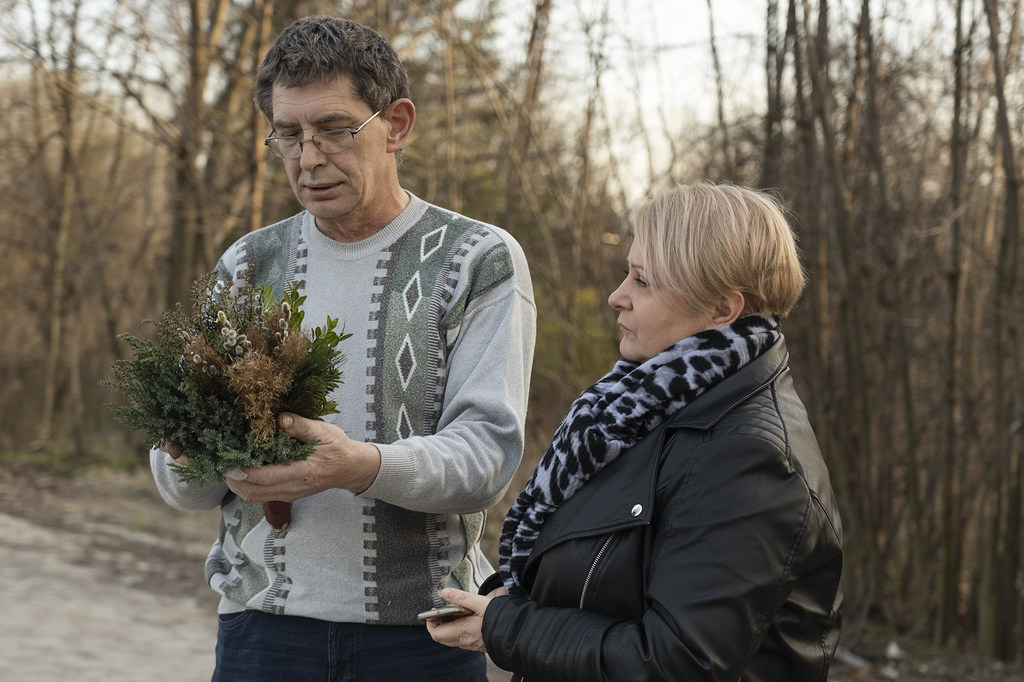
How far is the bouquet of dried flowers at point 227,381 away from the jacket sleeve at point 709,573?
62cm

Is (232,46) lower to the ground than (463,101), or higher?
higher

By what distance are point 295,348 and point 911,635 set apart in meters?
5.10

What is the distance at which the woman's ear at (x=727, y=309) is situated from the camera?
170 cm

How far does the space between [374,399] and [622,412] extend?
576mm

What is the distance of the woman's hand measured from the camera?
1.72 metres

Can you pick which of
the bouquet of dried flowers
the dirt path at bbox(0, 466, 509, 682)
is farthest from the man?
the dirt path at bbox(0, 466, 509, 682)

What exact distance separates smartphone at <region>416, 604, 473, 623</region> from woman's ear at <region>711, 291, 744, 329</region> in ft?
2.30

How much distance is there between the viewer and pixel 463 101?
962 cm

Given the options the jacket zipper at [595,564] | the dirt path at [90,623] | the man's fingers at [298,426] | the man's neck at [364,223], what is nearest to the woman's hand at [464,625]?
the jacket zipper at [595,564]

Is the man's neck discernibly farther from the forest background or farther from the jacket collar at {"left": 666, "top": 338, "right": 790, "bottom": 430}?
the forest background

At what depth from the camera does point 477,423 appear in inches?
74.8

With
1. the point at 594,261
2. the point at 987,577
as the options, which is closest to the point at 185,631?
the point at 594,261

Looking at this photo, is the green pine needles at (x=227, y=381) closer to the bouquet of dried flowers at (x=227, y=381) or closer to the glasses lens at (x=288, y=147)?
the bouquet of dried flowers at (x=227, y=381)

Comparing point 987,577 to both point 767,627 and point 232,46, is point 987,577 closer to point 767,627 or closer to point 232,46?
point 767,627
